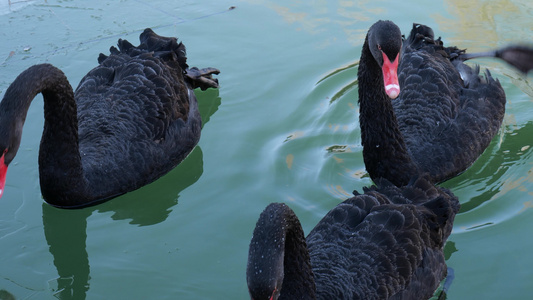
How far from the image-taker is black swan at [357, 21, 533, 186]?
5.61 metres

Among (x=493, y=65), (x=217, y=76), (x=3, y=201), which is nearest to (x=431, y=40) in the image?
(x=493, y=65)

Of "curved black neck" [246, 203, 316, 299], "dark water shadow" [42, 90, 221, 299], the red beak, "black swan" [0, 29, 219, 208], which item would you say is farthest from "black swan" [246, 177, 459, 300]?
"black swan" [0, 29, 219, 208]

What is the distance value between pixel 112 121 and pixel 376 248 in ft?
8.32

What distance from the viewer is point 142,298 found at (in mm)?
5004

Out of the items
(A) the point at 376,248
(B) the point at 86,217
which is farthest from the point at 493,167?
(B) the point at 86,217

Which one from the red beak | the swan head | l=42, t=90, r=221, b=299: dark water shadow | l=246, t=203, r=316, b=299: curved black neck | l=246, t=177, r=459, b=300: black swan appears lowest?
l=42, t=90, r=221, b=299: dark water shadow

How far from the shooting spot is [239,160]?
6.40 meters

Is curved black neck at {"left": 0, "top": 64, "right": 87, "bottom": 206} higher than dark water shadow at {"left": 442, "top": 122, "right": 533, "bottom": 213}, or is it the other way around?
curved black neck at {"left": 0, "top": 64, "right": 87, "bottom": 206}

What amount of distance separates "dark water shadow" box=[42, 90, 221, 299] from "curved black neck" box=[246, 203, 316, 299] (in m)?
1.66

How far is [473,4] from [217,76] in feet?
10.7

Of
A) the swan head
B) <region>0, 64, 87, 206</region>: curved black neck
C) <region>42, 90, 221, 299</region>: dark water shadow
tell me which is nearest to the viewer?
the swan head

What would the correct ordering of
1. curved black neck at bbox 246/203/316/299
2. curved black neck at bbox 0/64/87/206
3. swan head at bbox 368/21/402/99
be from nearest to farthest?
curved black neck at bbox 246/203/316/299, swan head at bbox 368/21/402/99, curved black neck at bbox 0/64/87/206

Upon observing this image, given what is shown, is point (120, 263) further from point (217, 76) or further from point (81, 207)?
point (217, 76)

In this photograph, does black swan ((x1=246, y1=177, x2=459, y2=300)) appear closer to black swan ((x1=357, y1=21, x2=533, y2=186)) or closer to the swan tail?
black swan ((x1=357, y1=21, x2=533, y2=186))
